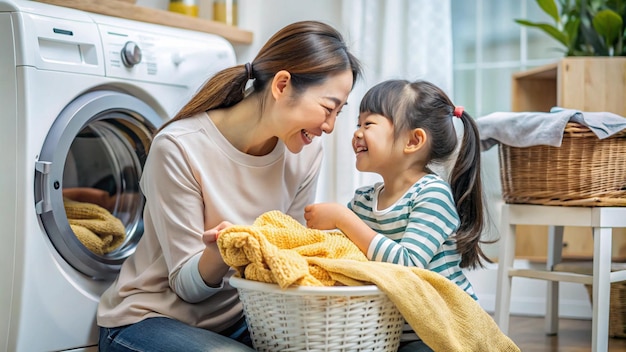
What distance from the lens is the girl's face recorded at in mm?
1766

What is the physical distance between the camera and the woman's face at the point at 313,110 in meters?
1.69

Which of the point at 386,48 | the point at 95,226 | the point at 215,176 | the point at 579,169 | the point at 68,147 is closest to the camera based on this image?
the point at 215,176

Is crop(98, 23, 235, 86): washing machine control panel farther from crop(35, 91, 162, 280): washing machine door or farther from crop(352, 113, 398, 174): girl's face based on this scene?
crop(352, 113, 398, 174): girl's face

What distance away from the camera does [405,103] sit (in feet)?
5.87

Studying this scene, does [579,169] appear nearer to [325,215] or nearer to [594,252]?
[594,252]

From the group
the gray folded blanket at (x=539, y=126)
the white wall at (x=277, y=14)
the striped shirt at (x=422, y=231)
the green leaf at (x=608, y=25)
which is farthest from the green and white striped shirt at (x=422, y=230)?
the white wall at (x=277, y=14)

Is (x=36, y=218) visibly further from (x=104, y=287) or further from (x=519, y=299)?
(x=519, y=299)

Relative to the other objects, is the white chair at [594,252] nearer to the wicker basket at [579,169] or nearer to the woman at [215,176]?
the wicker basket at [579,169]

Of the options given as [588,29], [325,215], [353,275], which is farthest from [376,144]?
[588,29]

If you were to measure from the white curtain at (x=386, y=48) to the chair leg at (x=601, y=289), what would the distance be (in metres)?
0.96

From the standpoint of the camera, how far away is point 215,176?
1.74 metres

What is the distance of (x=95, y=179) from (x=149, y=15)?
1.71ft

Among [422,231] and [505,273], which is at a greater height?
[422,231]

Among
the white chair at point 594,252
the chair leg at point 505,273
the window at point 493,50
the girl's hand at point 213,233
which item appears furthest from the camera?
the window at point 493,50
